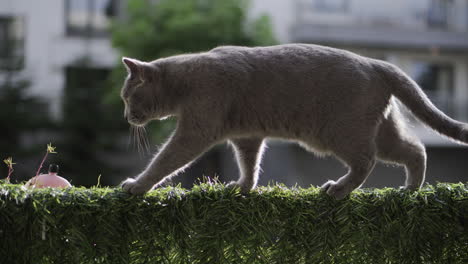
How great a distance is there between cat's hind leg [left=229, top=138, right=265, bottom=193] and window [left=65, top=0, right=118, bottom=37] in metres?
8.91

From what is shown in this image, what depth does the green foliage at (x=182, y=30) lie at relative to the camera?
8195mm

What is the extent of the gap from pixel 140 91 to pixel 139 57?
635cm

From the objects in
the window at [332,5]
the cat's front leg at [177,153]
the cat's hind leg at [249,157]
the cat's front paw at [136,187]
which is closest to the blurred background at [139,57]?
the window at [332,5]

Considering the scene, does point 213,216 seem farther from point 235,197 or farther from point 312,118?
point 312,118

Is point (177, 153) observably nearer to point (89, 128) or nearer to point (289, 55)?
point (289, 55)

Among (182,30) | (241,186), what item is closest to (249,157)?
(241,186)

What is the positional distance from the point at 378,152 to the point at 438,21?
Answer: 8718 mm

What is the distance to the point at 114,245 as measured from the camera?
178 centimetres

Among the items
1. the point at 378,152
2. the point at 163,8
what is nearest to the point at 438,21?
the point at 163,8

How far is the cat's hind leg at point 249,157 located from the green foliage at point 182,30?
574 centimetres

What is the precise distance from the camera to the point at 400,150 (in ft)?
7.48

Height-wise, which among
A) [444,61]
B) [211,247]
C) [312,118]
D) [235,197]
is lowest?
[444,61]

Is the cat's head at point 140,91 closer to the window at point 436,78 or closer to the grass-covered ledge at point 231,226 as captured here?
the grass-covered ledge at point 231,226

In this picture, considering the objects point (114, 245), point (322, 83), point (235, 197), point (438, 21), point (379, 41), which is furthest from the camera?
point (438, 21)
